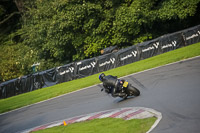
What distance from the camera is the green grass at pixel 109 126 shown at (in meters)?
6.94

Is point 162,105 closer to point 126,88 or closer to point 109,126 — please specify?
point 109,126

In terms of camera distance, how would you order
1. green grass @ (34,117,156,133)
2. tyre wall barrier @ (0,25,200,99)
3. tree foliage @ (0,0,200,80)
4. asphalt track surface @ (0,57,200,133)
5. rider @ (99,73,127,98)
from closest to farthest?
asphalt track surface @ (0,57,200,133), green grass @ (34,117,156,133), rider @ (99,73,127,98), tyre wall barrier @ (0,25,200,99), tree foliage @ (0,0,200,80)

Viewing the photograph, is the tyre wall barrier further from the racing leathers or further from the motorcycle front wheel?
the motorcycle front wheel

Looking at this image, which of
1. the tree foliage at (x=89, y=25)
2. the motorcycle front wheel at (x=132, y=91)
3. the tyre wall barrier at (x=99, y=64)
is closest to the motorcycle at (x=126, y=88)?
the motorcycle front wheel at (x=132, y=91)

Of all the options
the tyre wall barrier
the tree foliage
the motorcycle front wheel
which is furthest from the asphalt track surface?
the tree foliage

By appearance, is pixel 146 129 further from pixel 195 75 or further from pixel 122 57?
pixel 122 57

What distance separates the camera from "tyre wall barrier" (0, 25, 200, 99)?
2258 cm

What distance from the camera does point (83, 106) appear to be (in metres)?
12.0

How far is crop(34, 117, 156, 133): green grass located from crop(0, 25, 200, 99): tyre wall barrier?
14.7m

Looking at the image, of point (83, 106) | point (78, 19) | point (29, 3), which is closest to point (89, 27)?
point (78, 19)

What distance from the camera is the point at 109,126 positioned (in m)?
7.62

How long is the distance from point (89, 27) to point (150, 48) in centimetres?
971

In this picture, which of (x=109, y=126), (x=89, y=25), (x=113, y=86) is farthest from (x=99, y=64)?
(x=109, y=126)

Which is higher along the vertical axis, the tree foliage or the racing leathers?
the tree foliage
